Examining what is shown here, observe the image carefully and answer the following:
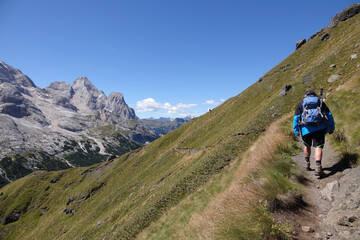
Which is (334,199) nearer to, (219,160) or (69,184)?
(219,160)

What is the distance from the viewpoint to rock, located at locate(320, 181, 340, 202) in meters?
7.59

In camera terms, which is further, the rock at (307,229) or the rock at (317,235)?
the rock at (307,229)

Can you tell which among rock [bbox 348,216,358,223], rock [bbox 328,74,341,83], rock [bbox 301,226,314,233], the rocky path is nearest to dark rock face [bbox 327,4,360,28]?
rock [bbox 328,74,341,83]

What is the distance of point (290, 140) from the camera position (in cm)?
1449

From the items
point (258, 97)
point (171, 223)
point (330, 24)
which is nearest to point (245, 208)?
point (171, 223)

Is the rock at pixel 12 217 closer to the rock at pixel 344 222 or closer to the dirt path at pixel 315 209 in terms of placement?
the dirt path at pixel 315 209

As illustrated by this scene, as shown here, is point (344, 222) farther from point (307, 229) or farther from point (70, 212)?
point (70, 212)

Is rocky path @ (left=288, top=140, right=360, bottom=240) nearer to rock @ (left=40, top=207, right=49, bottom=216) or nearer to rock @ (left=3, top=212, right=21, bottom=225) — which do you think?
rock @ (left=40, top=207, right=49, bottom=216)

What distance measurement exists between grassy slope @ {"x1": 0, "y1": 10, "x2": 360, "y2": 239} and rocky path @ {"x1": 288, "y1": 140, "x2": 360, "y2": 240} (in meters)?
4.27

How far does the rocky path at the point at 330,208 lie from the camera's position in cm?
579

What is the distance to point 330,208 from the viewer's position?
712 centimetres

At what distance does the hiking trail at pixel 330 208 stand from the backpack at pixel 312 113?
2343mm

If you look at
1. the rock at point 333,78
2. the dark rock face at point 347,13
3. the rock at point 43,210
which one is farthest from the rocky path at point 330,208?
the rock at point 43,210

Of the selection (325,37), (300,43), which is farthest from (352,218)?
(300,43)
